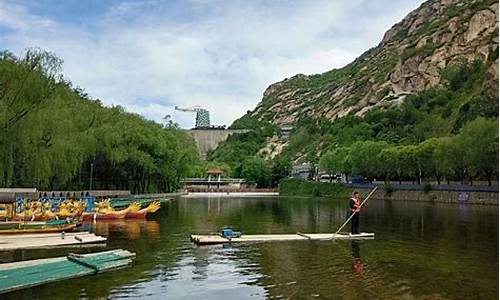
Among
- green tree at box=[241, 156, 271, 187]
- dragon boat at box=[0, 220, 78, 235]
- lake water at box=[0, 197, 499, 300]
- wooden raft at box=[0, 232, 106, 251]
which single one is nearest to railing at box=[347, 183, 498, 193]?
lake water at box=[0, 197, 499, 300]

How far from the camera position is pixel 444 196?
7438 centimetres

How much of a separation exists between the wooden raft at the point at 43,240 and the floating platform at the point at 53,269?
4.25 meters

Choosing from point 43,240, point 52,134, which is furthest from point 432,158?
point 43,240

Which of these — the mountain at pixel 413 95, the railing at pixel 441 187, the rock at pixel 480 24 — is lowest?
the railing at pixel 441 187

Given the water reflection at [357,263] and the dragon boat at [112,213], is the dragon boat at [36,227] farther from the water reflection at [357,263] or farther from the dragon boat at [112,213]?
the water reflection at [357,263]

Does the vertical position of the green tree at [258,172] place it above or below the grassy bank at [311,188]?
above

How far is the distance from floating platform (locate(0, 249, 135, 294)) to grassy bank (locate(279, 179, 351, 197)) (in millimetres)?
84243

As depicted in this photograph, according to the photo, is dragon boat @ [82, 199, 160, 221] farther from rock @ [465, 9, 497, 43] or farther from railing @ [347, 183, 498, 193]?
rock @ [465, 9, 497, 43]

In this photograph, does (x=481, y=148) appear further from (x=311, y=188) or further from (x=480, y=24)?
(x=480, y=24)

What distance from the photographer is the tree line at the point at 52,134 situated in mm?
44312

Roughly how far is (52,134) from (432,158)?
172 feet

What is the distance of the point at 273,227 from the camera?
36812 millimetres

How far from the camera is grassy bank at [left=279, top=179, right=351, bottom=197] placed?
10488 cm

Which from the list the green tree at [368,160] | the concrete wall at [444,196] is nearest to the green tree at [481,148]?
the concrete wall at [444,196]
